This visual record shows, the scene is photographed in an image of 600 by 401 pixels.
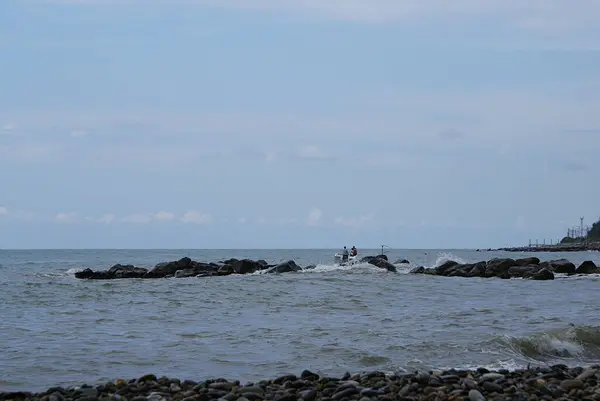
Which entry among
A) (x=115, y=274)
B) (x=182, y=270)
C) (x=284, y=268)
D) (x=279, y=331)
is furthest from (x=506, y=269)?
(x=279, y=331)

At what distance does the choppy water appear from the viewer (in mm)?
14164

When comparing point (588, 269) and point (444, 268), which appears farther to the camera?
point (444, 268)

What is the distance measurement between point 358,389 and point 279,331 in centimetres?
823

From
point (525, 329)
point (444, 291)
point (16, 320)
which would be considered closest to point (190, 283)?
point (444, 291)

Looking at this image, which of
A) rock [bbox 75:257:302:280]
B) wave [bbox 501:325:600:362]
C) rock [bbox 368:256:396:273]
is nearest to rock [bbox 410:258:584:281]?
rock [bbox 368:256:396:273]

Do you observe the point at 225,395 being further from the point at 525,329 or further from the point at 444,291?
the point at 444,291

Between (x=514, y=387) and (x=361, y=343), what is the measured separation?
605 cm

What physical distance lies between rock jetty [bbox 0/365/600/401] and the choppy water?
175 centimetres

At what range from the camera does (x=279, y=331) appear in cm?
1862

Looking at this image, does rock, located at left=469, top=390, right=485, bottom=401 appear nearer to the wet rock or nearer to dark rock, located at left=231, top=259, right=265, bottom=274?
dark rock, located at left=231, top=259, right=265, bottom=274

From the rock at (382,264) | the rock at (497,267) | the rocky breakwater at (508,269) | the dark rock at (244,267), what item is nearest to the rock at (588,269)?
the rocky breakwater at (508,269)

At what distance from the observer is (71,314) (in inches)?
904

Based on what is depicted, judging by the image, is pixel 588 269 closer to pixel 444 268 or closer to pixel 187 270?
pixel 444 268

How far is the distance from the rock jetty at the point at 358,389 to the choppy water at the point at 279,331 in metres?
1.75
